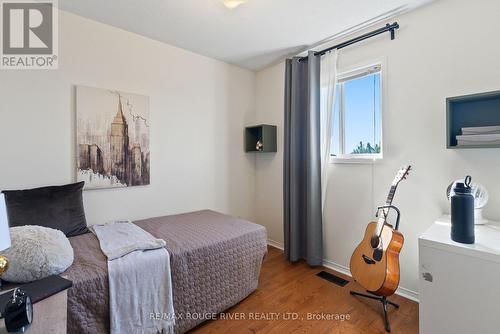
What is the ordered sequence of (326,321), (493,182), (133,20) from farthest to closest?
(133,20) → (326,321) → (493,182)

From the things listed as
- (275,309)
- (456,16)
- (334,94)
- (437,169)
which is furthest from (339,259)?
(456,16)

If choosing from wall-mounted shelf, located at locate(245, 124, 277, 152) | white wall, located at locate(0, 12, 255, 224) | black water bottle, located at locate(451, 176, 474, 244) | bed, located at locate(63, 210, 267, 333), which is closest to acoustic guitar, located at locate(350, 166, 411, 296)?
black water bottle, located at locate(451, 176, 474, 244)

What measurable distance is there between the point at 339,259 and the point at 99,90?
115 inches

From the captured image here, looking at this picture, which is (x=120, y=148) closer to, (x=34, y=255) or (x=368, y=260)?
(x=34, y=255)

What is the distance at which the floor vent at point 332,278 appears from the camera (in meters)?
2.32

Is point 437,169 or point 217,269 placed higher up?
point 437,169

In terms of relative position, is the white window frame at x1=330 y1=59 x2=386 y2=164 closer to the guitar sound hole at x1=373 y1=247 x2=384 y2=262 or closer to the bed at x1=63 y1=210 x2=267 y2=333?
the guitar sound hole at x1=373 y1=247 x2=384 y2=262

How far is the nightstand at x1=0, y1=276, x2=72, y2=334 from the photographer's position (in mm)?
879

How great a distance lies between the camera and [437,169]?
1.89 meters

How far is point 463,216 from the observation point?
1.28m

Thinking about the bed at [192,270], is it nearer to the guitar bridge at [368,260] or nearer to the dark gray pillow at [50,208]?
the dark gray pillow at [50,208]

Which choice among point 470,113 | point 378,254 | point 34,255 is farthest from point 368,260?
point 34,255

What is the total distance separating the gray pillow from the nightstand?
0.52ft

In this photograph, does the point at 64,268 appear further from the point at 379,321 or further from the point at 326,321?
the point at 379,321
